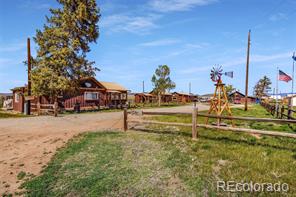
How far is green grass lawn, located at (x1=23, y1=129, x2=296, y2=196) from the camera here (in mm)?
5492

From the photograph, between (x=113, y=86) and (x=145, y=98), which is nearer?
(x=113, y=86)

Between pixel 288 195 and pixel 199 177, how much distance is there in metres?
1.90

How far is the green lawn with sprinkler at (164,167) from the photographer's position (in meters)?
5.46

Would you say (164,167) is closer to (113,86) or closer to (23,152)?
(23,152)

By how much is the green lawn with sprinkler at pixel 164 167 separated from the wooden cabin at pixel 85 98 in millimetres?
20770

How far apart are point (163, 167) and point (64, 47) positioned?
22.0 meters

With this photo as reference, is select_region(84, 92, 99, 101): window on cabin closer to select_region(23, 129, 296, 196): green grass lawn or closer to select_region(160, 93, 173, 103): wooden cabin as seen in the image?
select_region(23, 129, 296, 196): green grass lawn

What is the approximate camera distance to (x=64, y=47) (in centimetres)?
2488

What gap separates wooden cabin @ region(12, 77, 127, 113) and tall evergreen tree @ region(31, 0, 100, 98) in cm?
407

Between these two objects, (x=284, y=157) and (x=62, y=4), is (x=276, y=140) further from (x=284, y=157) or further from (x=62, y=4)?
(x=62, y=4)

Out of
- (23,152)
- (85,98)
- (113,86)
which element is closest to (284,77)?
(23,152)

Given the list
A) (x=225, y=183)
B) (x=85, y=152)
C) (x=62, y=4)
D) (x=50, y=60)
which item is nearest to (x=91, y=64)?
(x=50, y=60)

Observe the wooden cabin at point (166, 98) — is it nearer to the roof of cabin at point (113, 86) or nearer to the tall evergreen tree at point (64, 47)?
the roof of cabin at point (113, 86)

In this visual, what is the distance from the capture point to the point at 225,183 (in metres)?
5.41
